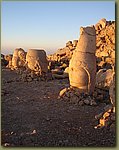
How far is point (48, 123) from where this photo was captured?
22.1 feet

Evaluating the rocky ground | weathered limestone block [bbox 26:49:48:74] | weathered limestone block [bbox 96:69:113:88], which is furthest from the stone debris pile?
weathered limestone block [bbox 26:49:48:74]

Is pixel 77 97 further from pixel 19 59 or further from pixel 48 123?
pixel 19 59

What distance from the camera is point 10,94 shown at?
10203mm

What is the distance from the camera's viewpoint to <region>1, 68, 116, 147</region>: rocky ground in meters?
5.62

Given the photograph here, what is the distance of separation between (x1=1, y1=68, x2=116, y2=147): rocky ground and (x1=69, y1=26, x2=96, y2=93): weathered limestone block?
2.77 ft

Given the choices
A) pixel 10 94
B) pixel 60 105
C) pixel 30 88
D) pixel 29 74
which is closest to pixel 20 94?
pixel 10 94

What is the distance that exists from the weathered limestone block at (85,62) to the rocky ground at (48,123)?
0.84 metres

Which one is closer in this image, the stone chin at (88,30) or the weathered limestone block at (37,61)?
the stone chin at (88,30)

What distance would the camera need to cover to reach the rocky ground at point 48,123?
5.62 meters

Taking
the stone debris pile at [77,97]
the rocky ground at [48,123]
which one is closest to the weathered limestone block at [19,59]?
the rocky ground at [48,123]

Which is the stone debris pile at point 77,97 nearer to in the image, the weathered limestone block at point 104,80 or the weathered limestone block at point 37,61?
the weathered limestone block at point 104,80

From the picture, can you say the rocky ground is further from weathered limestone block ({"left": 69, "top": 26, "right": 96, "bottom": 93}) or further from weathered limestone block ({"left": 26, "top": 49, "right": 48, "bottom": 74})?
weathered limestone block ({"left": 26, "top": 49, "right": 48, "bottom": 74})

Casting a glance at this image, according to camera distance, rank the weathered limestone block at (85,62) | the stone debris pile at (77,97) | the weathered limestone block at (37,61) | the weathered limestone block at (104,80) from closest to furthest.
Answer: the stone debris pile at (77,97), the weathered limestone block at (85,62), the weathered limestone block at (104,80), the weathered limestone block at (37,61)

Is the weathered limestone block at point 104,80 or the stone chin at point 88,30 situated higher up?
the stone chin at point 88,30
